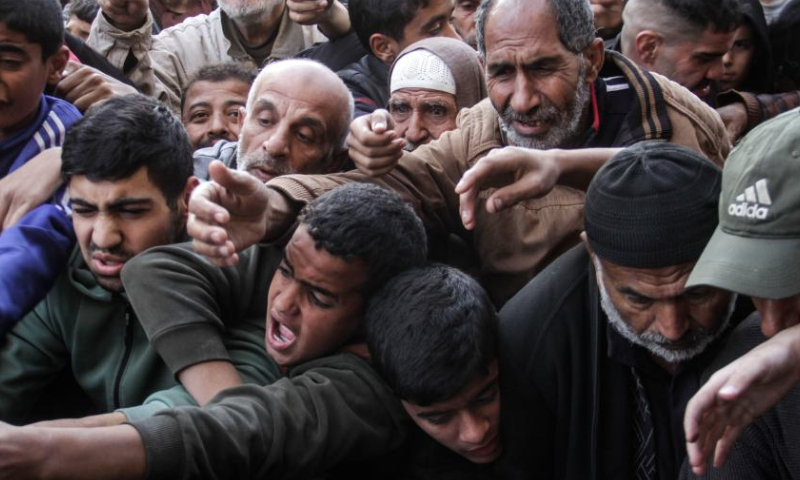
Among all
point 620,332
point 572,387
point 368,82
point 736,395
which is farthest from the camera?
point 368,82

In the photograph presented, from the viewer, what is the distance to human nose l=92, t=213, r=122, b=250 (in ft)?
10.0

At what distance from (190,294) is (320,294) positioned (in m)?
0.35

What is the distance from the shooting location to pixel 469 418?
2.81m

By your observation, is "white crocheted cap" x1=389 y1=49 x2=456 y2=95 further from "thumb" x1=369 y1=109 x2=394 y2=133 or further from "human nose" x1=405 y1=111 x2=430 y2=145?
"thumb" x1=369 y1=109 x2=394 y2=133

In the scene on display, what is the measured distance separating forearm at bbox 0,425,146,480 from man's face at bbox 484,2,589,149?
1679 mm

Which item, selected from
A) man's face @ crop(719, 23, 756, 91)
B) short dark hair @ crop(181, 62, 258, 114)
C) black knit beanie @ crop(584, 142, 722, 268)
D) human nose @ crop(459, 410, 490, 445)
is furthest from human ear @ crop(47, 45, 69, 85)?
man's face @ crop(719, 23, 756, 91)

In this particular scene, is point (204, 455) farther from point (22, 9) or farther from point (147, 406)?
point (22, 9)

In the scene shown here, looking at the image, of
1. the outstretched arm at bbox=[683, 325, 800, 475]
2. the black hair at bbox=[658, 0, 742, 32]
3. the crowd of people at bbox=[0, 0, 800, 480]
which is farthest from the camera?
the black hair at bbox=[658, 0, 742, 32]

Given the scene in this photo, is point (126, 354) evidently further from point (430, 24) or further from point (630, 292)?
point (430, 24)

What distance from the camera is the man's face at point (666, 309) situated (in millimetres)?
2605

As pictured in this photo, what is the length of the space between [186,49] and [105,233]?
2.63 meters

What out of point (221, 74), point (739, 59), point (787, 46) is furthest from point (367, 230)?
point (787, 46)

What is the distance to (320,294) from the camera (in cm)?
293

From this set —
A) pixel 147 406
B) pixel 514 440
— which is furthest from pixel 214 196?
pixel 514 440
